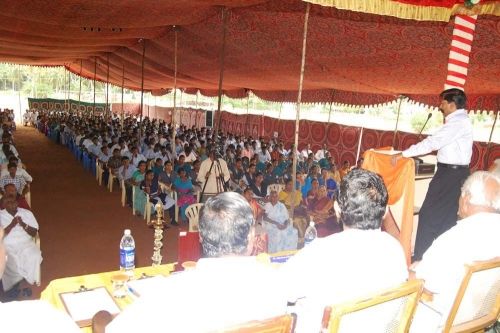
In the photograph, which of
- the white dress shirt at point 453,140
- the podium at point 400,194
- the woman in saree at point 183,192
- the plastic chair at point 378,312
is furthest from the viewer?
the woman in saree at point 183,192

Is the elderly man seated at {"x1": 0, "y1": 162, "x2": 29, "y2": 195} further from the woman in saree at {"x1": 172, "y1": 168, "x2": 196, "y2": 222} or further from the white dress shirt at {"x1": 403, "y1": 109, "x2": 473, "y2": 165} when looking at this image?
the white dress shirt at {"x1": 403, "y1": 109, "x2": 473, "y2": 165}

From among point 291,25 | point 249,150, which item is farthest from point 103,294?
point 249,150

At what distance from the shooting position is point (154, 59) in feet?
42.5

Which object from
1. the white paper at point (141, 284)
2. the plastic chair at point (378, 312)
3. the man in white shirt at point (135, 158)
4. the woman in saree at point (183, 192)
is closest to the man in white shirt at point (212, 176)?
the woman in saree at point (183, 192)

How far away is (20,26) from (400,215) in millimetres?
8311

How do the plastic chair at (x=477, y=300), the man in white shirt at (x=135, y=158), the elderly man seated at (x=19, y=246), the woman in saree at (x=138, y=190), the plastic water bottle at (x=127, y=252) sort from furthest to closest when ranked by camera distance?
the man in white shirt at (x=135, y=158), the woman in saree at (x=138, y=190), the elderly man seated at (x=19, y=246), the plastic water bottle at (x=127, y=252), the plastic chair at (x=477, y=300)

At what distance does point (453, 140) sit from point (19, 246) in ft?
13.7

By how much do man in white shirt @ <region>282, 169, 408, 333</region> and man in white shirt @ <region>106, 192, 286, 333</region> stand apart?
11.6 inches

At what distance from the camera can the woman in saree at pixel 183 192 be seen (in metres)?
7.27

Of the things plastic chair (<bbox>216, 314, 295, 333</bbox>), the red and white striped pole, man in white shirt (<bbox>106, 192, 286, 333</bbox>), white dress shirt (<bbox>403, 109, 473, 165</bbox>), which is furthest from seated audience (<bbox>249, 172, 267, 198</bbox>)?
plastic chair (<bbox>216, 314, 295, 333</bbox>)

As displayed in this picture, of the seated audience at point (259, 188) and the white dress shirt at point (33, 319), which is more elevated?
the white dress shirt at point (33, 319)

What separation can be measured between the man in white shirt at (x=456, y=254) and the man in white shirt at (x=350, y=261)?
307mm

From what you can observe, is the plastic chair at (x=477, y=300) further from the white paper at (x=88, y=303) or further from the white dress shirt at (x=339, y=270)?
the white paper at (x=88, y=303)

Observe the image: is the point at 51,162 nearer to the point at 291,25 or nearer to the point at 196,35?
the point at 196,35
